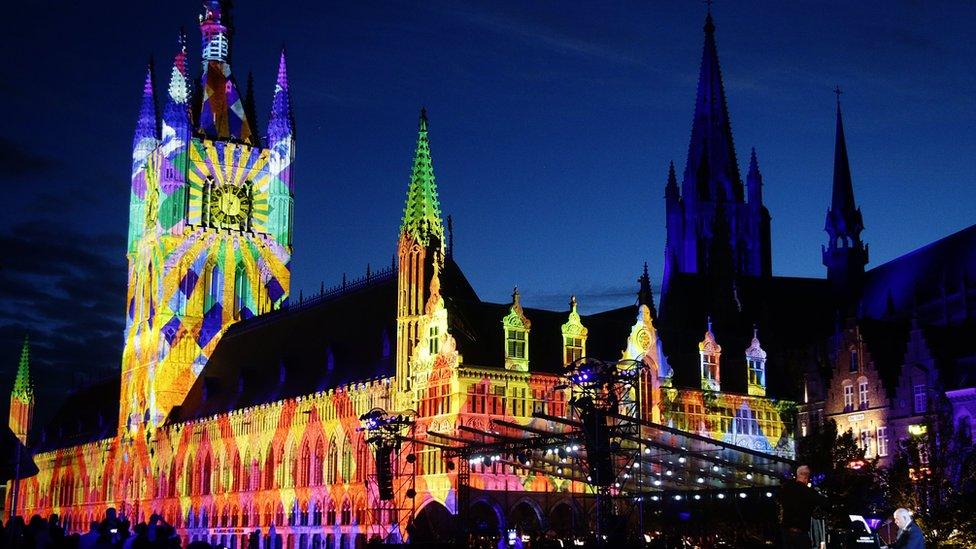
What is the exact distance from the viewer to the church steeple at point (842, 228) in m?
108

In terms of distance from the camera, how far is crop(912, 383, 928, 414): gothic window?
205ft

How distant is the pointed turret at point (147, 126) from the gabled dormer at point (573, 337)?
4618 cm

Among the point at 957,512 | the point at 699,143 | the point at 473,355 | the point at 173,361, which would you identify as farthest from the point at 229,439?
the point at 699,143

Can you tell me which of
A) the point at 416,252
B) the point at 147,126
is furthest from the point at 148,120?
the point at 416,252

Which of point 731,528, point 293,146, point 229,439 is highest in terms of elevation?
point 293,146

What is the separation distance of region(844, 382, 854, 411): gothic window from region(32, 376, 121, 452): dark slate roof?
182ft

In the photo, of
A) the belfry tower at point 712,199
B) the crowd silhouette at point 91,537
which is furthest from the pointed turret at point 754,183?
the crowd silhouette at point 91,537

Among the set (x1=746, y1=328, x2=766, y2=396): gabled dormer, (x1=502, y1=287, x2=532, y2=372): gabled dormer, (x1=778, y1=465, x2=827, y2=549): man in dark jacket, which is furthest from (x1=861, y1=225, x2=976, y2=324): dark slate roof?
(x1=778, y1=465, x2=827, y2=549): man in dark jacket

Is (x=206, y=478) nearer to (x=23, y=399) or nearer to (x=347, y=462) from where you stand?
(x=347, y=462)

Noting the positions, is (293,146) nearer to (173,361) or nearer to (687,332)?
(173,361)

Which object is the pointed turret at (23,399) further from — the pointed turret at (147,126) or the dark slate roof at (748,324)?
the dark slate roof at (748,324)

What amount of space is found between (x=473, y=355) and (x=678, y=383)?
12824mm

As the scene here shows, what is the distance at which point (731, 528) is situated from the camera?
49812mm

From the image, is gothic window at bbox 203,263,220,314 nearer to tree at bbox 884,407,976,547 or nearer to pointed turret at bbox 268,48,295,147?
pointed turret at bbox 268,48,295,147
